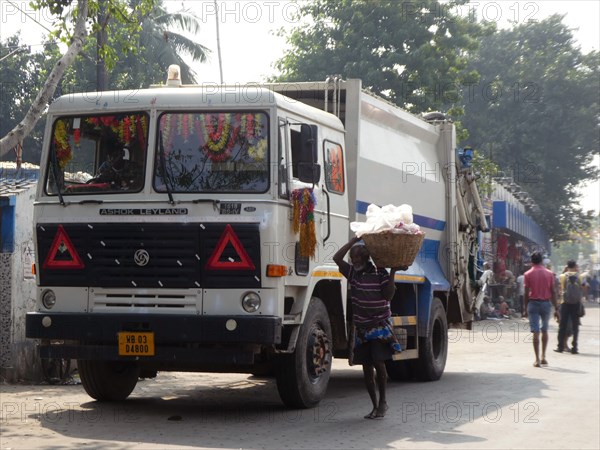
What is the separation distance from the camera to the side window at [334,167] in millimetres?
10312

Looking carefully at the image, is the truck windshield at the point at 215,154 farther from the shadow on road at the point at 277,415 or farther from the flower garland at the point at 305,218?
the shadow on road at the point at 277,415

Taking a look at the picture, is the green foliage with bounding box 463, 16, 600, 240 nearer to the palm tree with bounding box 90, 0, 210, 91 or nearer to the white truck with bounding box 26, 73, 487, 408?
the palm tree with bounding box 90, 0, 210, 91

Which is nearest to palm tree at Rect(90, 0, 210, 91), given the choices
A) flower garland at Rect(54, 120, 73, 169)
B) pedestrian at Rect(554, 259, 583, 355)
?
pedestrian at Rect(554, 259, 583, 355)

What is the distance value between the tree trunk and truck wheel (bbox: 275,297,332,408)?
136 inches

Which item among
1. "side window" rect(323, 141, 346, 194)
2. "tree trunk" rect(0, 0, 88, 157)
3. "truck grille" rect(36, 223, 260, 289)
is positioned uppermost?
"tree trunk" rect(0, 0, 88, 157)

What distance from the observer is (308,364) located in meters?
9.84

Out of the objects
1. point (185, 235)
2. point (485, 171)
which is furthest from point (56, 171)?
point (485, 171)

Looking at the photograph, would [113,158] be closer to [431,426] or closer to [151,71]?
[431,426]

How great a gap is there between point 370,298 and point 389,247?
528 mm

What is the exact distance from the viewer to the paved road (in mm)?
8281

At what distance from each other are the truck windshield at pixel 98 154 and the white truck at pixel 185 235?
0.5 inches

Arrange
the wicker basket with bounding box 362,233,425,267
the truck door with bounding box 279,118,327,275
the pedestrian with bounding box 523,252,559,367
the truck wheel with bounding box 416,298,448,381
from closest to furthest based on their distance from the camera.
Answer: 1. the truck door with bounding box 279,118,327,275
2. the wicker basket with bounding box 362,233,425,267
3. the truck wheel with bounding box 416,298,448,381
4. the pedestrian with bounding box 523,252,559,367

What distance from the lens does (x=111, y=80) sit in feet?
123

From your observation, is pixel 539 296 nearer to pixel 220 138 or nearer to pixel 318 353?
pixel 318 353
